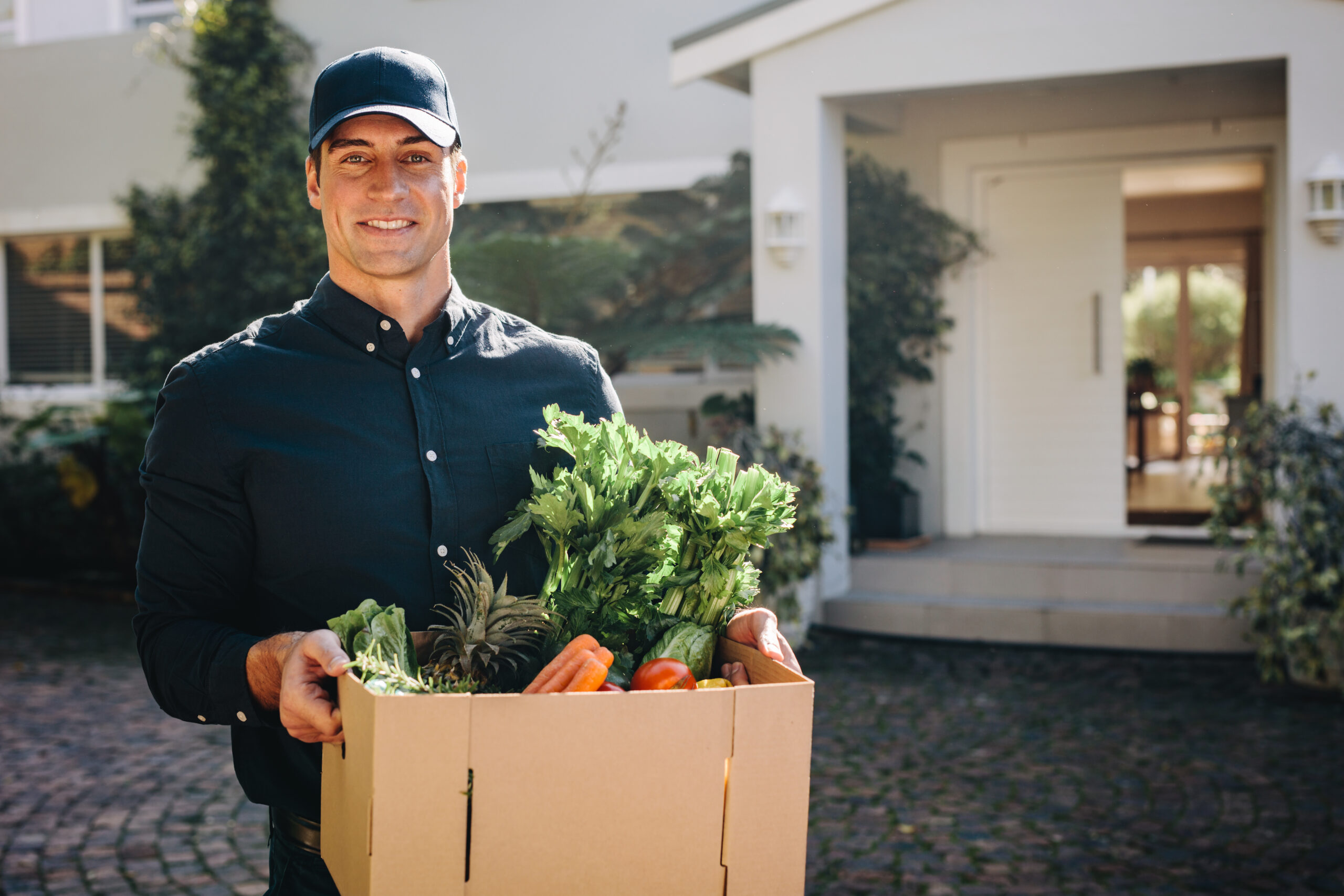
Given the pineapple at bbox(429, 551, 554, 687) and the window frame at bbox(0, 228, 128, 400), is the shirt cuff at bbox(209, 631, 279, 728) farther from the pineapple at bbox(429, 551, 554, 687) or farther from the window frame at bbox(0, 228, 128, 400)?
the window frame at bbox(0, 228, 128, 400)

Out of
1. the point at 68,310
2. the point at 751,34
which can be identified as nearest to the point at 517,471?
the point at 751,34

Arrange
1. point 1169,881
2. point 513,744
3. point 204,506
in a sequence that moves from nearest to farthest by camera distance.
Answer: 1. point 513,744
2. point 204,506
3. point 1169,881

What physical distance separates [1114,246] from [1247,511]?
7.26ft

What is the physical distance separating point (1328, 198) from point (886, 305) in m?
3.06

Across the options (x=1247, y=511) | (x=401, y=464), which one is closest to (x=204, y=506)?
(x=401, y=464)

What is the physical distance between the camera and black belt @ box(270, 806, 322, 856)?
71.4 inches

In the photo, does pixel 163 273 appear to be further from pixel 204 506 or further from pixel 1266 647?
pixel 204 506

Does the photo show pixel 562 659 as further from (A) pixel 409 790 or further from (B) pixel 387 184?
(B) pixel 387 184

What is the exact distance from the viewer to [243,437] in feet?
5.81

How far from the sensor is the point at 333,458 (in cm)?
181

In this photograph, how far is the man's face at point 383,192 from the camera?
181cm

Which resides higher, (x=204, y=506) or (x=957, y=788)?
(x=204, y=506)

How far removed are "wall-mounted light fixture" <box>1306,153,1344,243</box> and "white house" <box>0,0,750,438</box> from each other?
4.34 metres

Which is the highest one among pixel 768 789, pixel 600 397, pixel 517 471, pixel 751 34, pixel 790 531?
pixel 751 34
